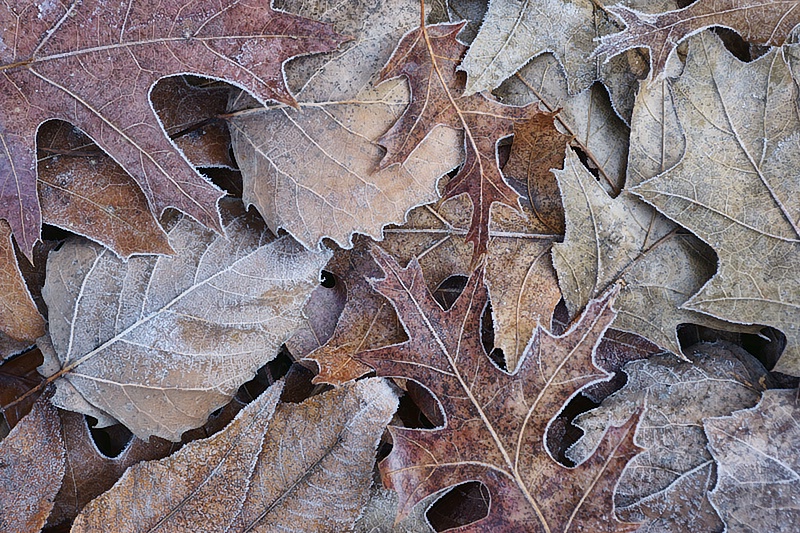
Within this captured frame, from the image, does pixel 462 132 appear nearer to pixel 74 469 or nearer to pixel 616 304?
pixel 616 304

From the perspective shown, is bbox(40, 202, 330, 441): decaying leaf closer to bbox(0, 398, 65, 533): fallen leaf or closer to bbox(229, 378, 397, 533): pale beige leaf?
bbox(0, 398, 65, 533): fallen leaf

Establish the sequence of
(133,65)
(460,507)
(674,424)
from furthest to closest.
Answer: (460,507) → (674,424) → (133,65)

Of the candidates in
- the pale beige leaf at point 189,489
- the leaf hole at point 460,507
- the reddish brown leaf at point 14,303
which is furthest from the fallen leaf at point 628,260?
the reddish brown leaf at point 14,303

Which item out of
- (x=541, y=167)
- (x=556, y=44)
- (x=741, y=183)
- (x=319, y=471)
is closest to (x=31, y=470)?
(x=319, y=471)

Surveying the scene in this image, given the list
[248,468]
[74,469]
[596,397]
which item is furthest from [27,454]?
[596,397]

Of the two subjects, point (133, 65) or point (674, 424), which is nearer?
point (133, 65)

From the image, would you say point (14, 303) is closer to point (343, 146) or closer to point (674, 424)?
point (343, 146)

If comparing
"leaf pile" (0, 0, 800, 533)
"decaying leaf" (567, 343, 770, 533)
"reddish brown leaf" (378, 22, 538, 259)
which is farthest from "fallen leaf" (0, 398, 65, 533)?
"decaying leaf" (567, 343, 770, 533)

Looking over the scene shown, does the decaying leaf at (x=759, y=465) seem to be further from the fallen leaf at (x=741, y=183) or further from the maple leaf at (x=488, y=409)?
the maple leaf at (x=488, y=409)
